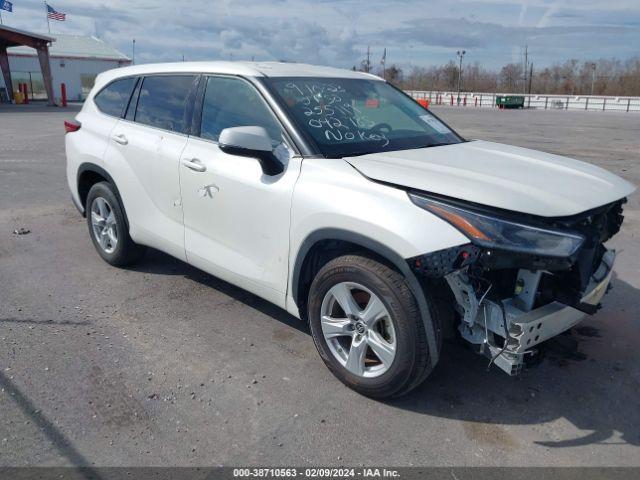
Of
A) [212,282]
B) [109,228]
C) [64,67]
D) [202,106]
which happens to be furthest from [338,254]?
[64,67]

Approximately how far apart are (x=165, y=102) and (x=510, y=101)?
53794mm

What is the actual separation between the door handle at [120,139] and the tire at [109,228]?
42 cm

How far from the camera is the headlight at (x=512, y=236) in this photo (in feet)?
8.52

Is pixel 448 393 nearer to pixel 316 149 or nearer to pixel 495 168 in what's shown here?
pixel 495 168

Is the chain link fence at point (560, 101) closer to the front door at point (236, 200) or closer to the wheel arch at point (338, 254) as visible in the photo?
the front door at point (236, 200)

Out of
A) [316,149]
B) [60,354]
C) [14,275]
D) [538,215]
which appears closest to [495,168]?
[538,215]

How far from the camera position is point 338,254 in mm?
3230

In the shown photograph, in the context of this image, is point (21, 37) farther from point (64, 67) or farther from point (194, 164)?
point (194, 164)

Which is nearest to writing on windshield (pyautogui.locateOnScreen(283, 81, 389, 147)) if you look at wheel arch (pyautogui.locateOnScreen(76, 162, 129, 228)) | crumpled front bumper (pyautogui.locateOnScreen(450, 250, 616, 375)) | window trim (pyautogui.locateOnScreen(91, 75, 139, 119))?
crumpled front bumper (pyautogui.locateOnScreen(450, 250, 616, 375))

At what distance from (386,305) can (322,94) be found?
1.70 m

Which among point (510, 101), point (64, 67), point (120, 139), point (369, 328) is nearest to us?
point (369, 328)

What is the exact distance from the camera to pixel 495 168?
10.6ft

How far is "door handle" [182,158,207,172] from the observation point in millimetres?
3870

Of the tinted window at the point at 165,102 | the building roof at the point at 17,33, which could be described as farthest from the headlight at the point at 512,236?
the building roof at the point at 17,33
